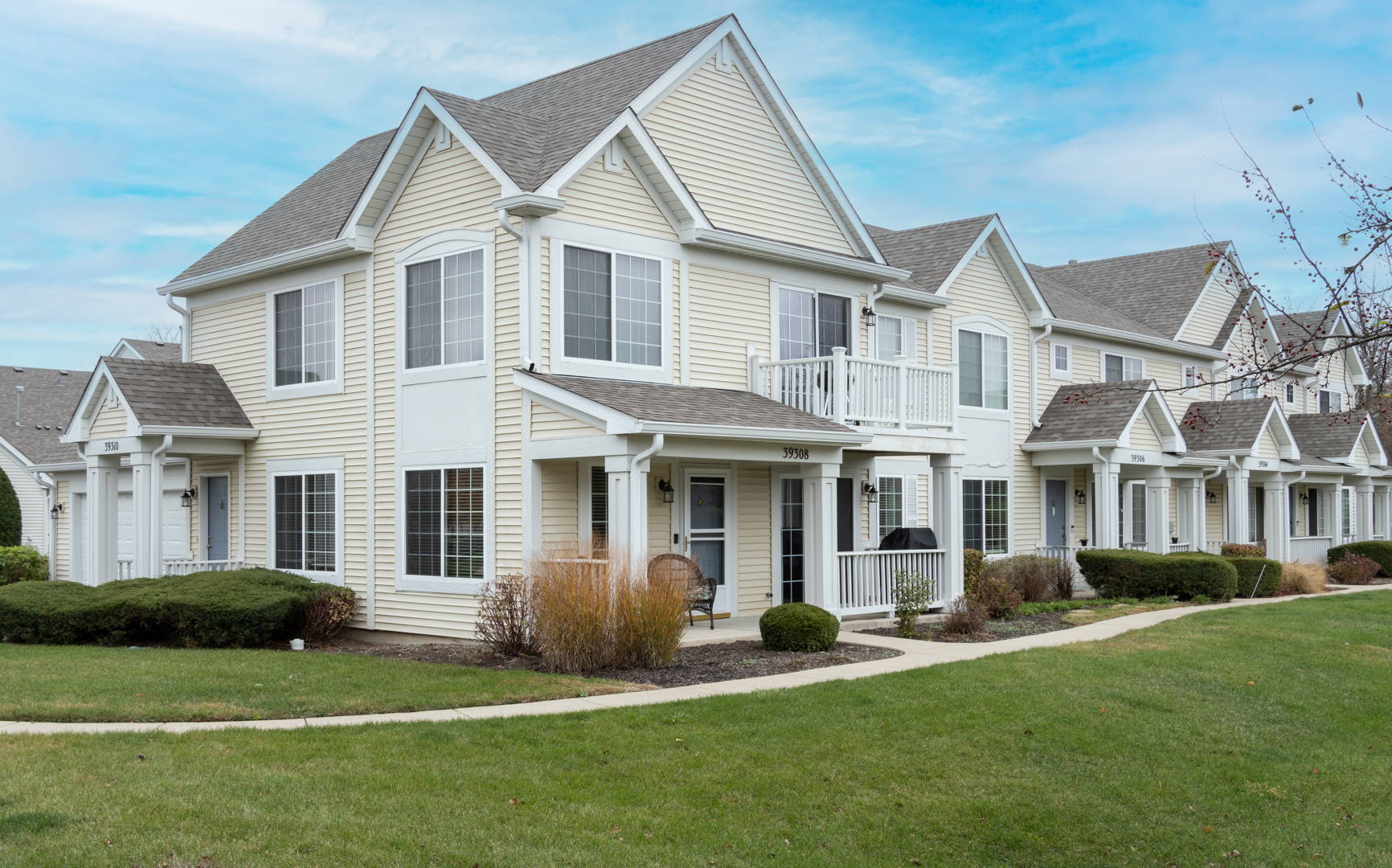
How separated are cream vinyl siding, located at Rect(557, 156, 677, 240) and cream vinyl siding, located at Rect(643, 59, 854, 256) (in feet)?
3.00

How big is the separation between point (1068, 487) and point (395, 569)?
1577 cm

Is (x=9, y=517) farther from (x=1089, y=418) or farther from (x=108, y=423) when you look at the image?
(x=1089, y=418)

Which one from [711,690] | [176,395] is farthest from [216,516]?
[711,690]

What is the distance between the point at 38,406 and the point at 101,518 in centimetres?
1876

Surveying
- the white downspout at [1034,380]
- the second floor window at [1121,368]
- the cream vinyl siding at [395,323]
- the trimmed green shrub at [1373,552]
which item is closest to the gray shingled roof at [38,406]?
the cream vinyl siding at [395,323]

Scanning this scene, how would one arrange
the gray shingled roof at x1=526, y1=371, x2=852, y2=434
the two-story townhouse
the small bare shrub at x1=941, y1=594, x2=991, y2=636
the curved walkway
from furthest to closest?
1. the small bare shrub at x1=941, y1=594, x2=991, y2=636
2. the two-story townhouse
3. the gray shingled roof at x1=526, y1=371, x2=852, y2=434
4. the curved walkway

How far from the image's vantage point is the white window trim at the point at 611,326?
15.0 metres

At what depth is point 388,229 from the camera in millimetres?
16766

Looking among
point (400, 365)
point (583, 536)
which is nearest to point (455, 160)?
point (400, 365)

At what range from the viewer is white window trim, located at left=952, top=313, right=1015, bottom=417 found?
75.6 ft

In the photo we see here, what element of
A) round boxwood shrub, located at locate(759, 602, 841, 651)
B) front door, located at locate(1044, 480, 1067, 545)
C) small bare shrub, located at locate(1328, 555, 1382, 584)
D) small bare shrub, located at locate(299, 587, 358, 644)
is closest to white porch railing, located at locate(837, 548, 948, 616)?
round boxwood shrub, located at locate(759, 602, 841, 651)

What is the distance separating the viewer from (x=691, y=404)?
1512 centimetres

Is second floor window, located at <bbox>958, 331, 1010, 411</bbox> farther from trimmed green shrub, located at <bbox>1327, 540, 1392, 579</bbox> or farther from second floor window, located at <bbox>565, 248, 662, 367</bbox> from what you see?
trimmed green shrub, located at <bbox>1327, 540, 1392, 579</bbox>

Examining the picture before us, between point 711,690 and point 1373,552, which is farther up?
point 711,690
